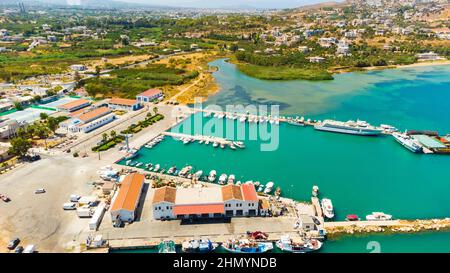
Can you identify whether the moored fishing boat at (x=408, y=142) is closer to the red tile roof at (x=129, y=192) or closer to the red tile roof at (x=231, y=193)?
the red tile roof at (x=231, y=193)

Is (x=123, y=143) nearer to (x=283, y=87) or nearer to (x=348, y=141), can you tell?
(x=348, y=141)

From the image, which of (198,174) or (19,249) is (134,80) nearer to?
(198,174)

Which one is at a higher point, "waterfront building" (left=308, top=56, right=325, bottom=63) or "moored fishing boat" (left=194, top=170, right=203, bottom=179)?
"waterfront building" (left=308, top=56, right=325, bottom=63)

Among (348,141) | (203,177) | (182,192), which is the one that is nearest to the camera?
(182,192)

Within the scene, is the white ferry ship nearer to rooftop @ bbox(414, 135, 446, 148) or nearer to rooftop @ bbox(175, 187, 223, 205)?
rooftop @ bbox(414, 135, 446, 148)

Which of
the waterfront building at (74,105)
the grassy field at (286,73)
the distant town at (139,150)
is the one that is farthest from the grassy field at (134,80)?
the grassy field at (286,73)

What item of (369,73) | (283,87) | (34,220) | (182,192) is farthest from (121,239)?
(369,73)

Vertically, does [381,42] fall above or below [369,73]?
above

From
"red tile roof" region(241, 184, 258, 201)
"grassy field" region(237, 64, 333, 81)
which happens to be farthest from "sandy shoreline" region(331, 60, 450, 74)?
"red tile roof" region(241, 184, 258, 201)
